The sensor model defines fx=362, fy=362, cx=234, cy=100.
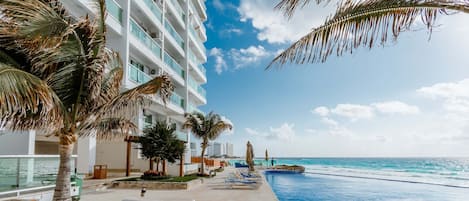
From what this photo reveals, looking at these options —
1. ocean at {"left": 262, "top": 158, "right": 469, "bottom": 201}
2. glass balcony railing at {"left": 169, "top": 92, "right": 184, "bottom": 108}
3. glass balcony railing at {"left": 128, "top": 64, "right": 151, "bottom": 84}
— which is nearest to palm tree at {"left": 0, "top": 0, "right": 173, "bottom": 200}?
ocean at {"left": 262, "top": 158, "right": 469, "bottom": 201}

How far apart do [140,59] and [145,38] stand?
193 centimetres

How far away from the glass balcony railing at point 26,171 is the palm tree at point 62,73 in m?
2.70

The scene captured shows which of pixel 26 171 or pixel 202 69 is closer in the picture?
pixel 26 171

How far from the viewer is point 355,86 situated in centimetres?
2342

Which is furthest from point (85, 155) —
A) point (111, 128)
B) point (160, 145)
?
point (111, 128)

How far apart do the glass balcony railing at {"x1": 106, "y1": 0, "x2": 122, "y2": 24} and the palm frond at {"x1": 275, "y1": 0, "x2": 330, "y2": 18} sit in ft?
51.5

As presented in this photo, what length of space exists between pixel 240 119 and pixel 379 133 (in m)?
16.6

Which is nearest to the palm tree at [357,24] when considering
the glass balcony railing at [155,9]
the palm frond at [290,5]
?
the palm frond at [290,5]

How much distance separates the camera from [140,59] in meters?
24.5

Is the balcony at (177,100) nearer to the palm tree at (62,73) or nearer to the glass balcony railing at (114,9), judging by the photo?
the glass balcony railing at (114,9)

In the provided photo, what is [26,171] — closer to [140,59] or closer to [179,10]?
[140,59]

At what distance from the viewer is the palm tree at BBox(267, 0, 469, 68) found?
397 centimetres

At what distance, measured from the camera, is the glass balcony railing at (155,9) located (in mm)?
24291

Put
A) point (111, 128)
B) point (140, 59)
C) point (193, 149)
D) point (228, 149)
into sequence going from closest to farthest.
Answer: point (111, 128), point (140, 59), point (193, 149), point (228, 149)
